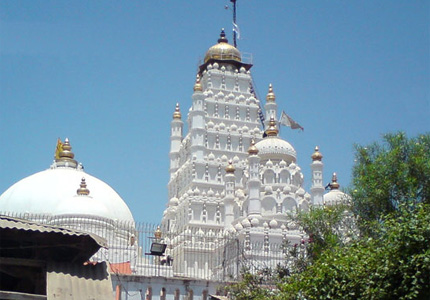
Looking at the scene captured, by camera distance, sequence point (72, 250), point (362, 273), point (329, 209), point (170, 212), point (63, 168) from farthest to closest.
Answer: point (170, 212), point (63, 168), point (329, 209), point (72, 250), point (362, 273)

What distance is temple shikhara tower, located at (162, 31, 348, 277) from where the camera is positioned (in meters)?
43.7

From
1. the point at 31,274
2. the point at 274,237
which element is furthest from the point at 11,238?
the point at 274,237

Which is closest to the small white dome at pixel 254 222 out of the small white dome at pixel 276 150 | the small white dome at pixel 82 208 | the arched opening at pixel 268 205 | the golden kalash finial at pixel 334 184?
the arched opening at pixel 268 205

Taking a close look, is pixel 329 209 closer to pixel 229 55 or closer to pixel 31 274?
pixel 31 274

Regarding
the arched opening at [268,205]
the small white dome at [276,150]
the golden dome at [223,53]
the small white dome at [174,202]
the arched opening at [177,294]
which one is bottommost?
the arched opening at [177,294]

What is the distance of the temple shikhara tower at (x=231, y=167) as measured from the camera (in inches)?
1720

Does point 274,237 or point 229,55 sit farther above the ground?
point 229,55

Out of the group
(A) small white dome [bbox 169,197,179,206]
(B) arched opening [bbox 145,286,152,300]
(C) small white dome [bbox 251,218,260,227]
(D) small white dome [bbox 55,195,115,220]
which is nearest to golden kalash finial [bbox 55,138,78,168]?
(A) small white dome [bbox 169,197,179,206]

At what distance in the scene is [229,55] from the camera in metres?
55.2

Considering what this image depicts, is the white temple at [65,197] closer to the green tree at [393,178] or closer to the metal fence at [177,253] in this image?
the metal fence at [177,253]

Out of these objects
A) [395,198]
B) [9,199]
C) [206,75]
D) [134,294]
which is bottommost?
[134,294]

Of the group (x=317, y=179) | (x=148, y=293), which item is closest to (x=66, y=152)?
(x=317, y=179)

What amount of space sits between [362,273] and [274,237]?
77.3 feet

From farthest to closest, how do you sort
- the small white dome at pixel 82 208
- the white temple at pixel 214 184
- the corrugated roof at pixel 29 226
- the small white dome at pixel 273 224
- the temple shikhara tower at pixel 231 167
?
the temple shikhara tower at pixel 231 167 < the small white dome at pixel 273 224 < the white temple at pixel 214 184 < the small white dome at pixel 82 208 < the corrugated roof at pixel 29 226
